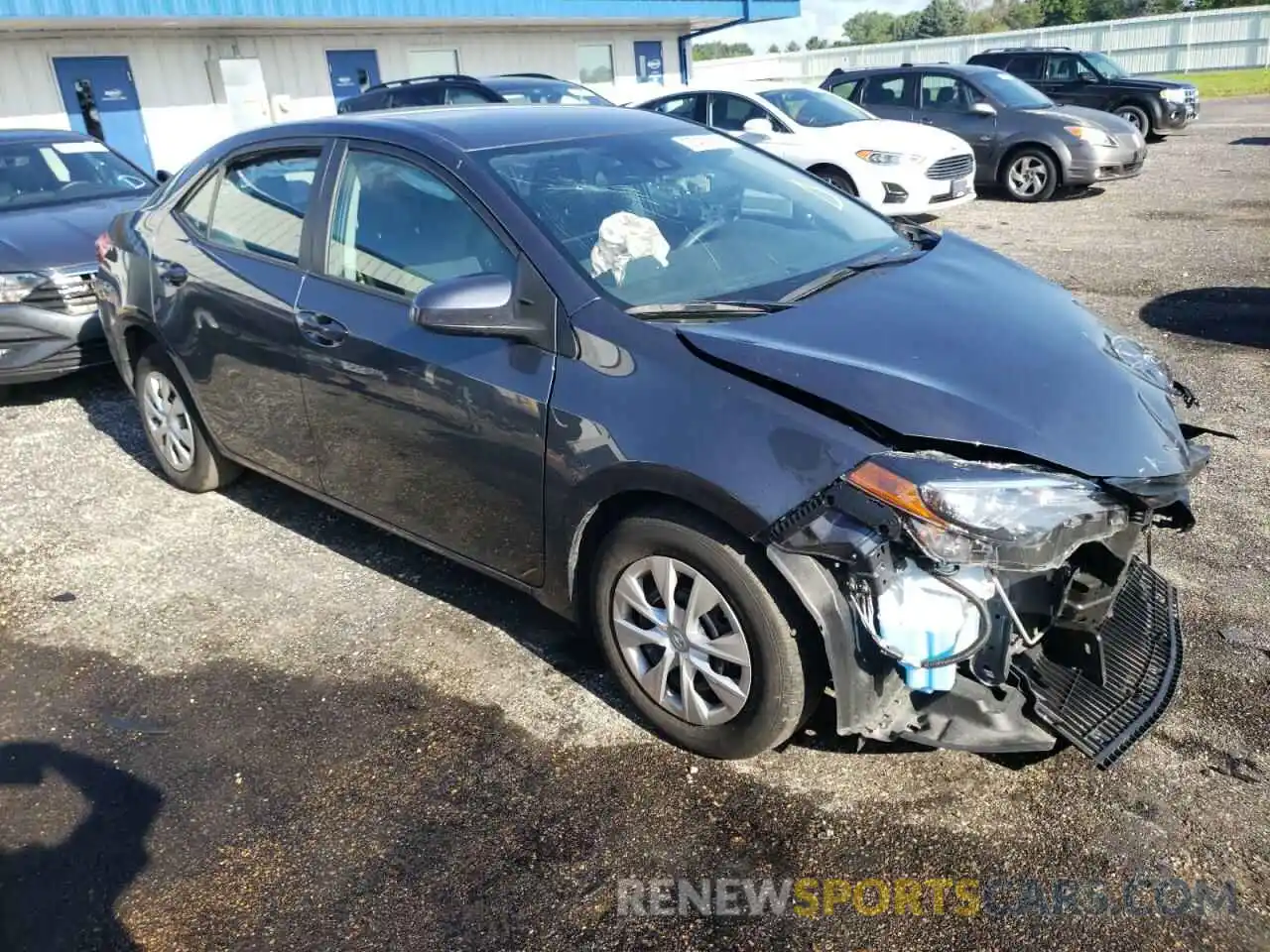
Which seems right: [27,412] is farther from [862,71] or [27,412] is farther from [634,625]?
[862,71]

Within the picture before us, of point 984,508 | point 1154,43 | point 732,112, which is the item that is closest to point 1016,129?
point 732,112

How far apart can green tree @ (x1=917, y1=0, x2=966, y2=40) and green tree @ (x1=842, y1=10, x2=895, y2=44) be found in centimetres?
671

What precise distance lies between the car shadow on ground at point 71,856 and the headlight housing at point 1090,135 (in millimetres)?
12473

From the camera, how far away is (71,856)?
2750mm

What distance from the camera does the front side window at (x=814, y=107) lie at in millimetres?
11625

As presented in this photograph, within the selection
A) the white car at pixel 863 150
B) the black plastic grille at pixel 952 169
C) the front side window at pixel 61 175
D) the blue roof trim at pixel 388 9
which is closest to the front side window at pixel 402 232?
the front side window at pixel 61 175

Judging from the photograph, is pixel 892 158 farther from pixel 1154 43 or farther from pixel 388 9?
pixel 1154 43

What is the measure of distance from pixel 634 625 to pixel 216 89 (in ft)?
51.9

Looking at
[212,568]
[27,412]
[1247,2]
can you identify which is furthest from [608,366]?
[1247,2]

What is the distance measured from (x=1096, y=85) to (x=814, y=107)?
311 inches

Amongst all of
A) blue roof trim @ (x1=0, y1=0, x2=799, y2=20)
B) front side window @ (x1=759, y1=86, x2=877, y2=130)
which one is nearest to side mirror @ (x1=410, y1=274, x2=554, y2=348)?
front side window @ (x1=759, y1=86, x2=877, y2=130)

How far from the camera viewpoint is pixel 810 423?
2.54 metres

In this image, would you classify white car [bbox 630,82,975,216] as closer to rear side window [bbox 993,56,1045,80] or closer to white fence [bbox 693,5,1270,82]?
rear side window [bbox 993,56,1045,80]

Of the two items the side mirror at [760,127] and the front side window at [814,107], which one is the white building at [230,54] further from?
the side mirror at [760,127]
